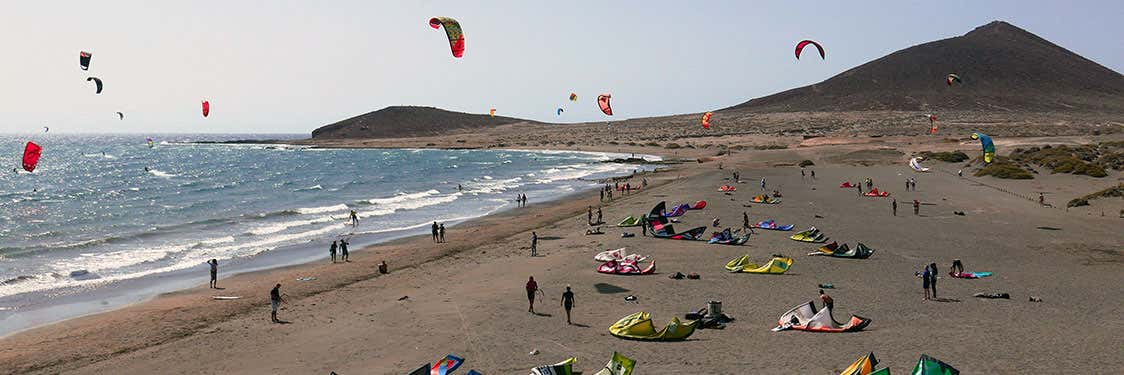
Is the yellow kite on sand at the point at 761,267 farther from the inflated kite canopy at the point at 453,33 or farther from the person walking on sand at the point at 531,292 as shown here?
the inflated kite canopy at the point at 453,33

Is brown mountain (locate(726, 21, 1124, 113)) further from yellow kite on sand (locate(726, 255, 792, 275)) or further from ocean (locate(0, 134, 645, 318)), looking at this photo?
yellow kite on sand (locate(726, 255, 792, 275))

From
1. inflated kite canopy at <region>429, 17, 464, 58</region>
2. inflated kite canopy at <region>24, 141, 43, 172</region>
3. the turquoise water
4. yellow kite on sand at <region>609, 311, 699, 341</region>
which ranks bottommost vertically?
the turquoise water

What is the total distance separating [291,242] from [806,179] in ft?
93.3

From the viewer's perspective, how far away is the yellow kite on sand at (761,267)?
1817 cm

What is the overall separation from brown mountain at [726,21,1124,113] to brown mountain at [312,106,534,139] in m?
53.9

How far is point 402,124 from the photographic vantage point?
505 feet

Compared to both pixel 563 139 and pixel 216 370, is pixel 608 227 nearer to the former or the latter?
pixel 216 370

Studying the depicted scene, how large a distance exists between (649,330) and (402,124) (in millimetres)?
145332

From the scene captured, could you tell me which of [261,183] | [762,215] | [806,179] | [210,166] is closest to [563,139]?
[210,166]

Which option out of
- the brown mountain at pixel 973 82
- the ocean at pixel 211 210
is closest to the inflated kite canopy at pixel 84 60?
the ocean at pixel 211 210

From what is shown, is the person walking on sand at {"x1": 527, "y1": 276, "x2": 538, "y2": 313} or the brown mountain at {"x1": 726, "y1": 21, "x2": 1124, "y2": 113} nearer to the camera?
the person walking on sand at {"x1": 527, "y1": 276, "x2": 538, "y2": 313}

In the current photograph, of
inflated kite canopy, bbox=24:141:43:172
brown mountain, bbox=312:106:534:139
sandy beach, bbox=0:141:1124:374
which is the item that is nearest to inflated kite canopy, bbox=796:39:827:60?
sandy beach, bbox=0:141:1124:374

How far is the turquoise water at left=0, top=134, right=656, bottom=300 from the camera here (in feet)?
81.5

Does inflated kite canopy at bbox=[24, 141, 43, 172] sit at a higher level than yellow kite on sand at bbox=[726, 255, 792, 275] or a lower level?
higher
